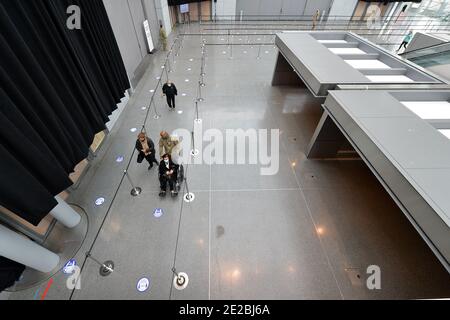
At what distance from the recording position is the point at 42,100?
8.96 feet

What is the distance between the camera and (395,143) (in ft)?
9.18

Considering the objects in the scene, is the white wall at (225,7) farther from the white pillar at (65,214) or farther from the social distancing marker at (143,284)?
the social distancing marker at (143,284)

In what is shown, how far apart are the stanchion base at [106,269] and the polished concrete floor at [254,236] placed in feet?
0.22

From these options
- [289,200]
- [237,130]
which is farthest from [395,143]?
[237,130]

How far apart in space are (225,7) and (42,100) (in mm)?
17831

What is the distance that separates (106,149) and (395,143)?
240 inches

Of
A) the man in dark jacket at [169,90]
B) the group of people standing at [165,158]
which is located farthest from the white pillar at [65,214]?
the man in dark jacket at [169,90]

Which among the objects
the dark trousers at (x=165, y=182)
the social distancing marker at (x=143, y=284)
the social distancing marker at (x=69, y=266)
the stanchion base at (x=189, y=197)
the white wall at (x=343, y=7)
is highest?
the white wall at (x=343, y=7)

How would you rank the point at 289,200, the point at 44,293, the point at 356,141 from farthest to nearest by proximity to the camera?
the point at 289,200
the point at 356,141
the point at 44,293

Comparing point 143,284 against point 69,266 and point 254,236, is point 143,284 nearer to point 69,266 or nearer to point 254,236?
point 69,266

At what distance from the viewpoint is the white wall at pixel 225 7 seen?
15859mm
